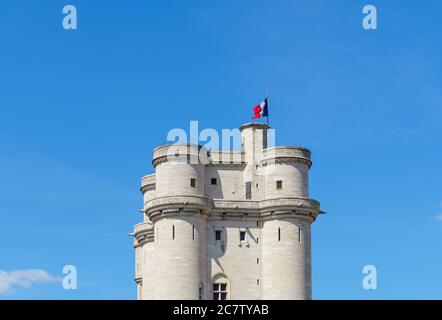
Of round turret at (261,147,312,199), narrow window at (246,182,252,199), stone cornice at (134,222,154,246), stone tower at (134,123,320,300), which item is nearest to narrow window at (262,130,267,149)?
stone tower at (134,123,320,300)

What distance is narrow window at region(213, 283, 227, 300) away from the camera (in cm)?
12219

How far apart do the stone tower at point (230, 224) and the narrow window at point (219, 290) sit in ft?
0.35

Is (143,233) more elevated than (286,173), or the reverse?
(286,173)

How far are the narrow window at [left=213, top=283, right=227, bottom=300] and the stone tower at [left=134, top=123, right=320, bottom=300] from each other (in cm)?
11

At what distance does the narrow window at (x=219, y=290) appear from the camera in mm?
Result: 122188

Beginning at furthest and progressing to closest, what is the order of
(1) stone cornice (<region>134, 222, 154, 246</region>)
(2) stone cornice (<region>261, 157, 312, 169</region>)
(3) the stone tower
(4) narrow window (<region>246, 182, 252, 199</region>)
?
(1) stone cornice (<region>134, 222, 154, 246</region>)
(4) narrow window (<region>246, 182, 252, 199</region>)
(2) stone cornice (<region>261, 157, 312, 169</region>)
(3) the stone tower

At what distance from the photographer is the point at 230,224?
125 m

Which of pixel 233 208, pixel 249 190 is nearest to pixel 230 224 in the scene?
pixel 233 208

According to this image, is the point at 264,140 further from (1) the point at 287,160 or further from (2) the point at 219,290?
(2) the point at 219,290

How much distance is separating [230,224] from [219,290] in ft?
24.7

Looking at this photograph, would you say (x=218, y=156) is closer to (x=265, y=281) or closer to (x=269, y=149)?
(x=269, y=149)

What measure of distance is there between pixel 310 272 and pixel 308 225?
521cm

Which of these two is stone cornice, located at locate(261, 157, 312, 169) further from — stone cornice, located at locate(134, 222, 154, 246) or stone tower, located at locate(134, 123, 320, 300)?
stone cornice, located at locate(134, 222, 154, 246)

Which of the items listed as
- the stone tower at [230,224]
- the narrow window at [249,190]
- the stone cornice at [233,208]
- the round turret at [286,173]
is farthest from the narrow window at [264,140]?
the stone cornice at [233,208]
